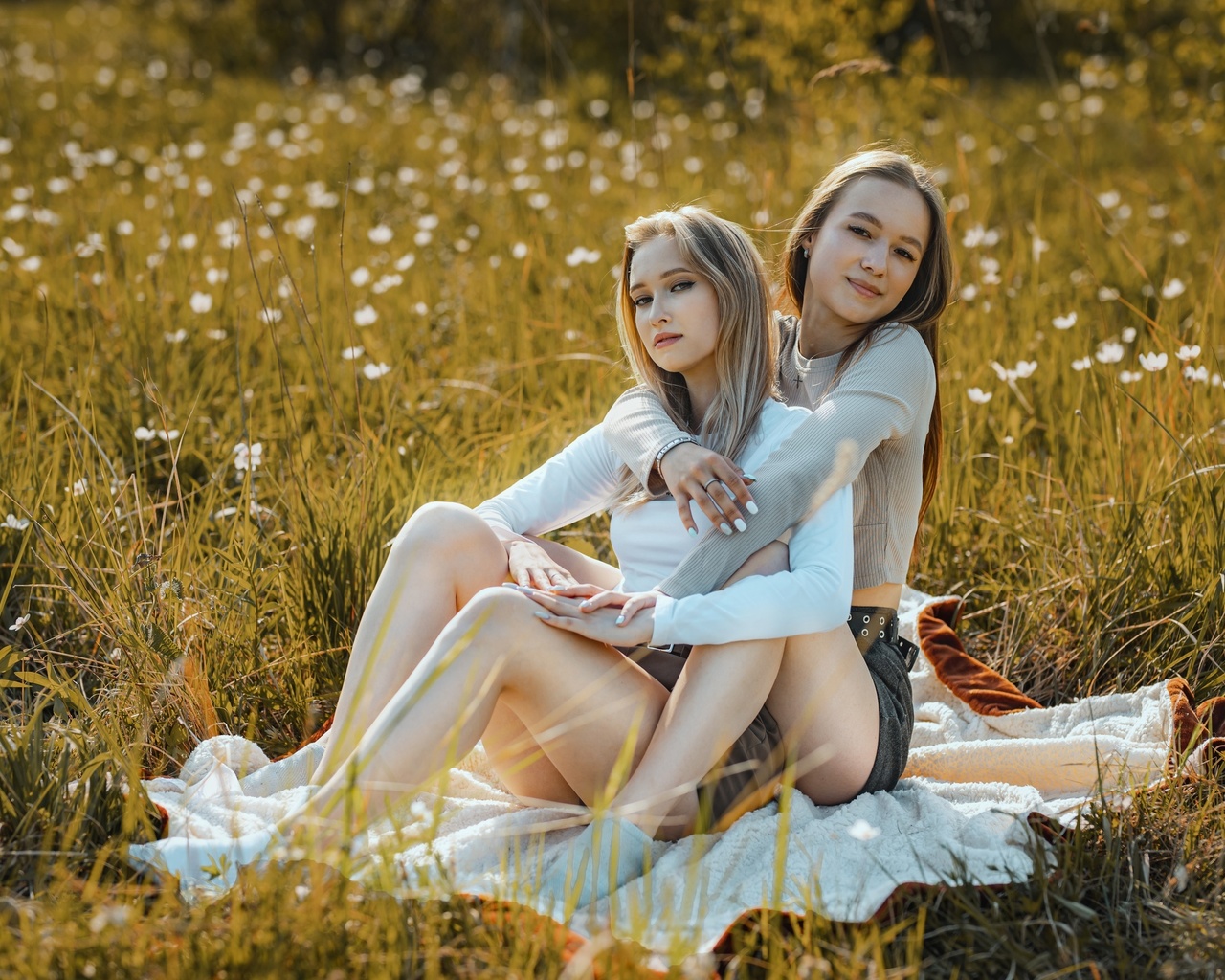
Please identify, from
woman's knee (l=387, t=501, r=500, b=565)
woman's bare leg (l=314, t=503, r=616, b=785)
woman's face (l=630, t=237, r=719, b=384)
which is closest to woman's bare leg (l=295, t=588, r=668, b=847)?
woman's bare leg (l=314, t=503, r=616, b=785)

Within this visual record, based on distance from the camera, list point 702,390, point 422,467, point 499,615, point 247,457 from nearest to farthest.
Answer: point 499,615, point 702,390, point 247,457, point 422,467

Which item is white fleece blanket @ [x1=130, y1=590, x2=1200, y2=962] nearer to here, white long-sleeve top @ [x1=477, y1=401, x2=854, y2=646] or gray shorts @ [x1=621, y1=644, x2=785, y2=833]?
gray shorts @ [x1=621, y1=644, x2=785, y2=833]

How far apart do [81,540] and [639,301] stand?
4.30 ft

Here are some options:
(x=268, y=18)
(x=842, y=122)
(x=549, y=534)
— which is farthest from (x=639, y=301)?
(x=268, y=18)

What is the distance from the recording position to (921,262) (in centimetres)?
243

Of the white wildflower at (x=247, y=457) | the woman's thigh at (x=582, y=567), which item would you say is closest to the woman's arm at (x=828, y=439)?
the woman's thigh at (x=582, y=567)

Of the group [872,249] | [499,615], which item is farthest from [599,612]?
[872,249]

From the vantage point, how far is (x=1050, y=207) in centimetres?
578

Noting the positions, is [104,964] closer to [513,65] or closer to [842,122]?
[842,122]

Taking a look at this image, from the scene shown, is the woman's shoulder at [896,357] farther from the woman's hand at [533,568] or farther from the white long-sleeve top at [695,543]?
the woman's hand at [533,568]

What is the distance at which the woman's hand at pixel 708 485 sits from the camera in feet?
6.77

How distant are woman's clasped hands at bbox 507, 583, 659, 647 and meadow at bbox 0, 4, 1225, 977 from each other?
1.36ft

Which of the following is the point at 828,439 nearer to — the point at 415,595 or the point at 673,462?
the point at 673,462

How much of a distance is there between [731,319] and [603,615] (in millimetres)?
619
